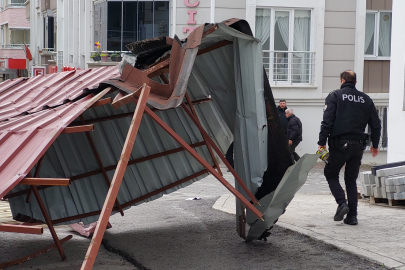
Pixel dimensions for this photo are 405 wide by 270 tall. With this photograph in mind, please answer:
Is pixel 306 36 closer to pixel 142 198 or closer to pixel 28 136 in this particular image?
pixel 142 198

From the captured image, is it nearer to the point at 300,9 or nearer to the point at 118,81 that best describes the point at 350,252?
the point at 118,81

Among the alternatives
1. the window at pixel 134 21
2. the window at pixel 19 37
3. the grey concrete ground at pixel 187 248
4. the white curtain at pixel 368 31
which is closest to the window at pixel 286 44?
the white curtain at pixel 368 31

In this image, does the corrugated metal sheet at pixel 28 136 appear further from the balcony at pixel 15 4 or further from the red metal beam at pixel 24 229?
the balcony at pixel 15 4

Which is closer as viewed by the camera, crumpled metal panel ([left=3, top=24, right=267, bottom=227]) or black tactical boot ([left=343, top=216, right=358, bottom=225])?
crumpled metal panel ([left=3, top=24, right=267, bottom=227])

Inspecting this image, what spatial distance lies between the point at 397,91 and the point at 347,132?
12.9 feet

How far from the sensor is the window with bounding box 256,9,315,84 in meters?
18.6

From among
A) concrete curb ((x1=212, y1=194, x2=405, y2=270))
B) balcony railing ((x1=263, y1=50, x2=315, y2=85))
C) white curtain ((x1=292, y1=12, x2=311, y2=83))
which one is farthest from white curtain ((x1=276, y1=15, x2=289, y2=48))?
concrete curb ((x1=212, y1=194, x2=405, y2=270))

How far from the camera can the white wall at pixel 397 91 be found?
10.8 meters

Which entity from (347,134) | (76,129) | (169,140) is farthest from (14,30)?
(76,129)

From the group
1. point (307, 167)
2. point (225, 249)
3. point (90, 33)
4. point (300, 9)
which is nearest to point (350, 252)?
point (307, 167)

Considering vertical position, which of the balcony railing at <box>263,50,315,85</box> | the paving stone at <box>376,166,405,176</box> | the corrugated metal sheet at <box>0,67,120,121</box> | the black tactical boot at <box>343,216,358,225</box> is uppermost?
the balcony railing at <box>263,50,315,85</box>

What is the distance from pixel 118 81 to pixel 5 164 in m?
1.38

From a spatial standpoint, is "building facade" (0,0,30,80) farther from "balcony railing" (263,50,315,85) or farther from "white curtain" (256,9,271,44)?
"balcony railing" (263,50,315,85)

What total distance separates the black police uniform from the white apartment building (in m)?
10.6
